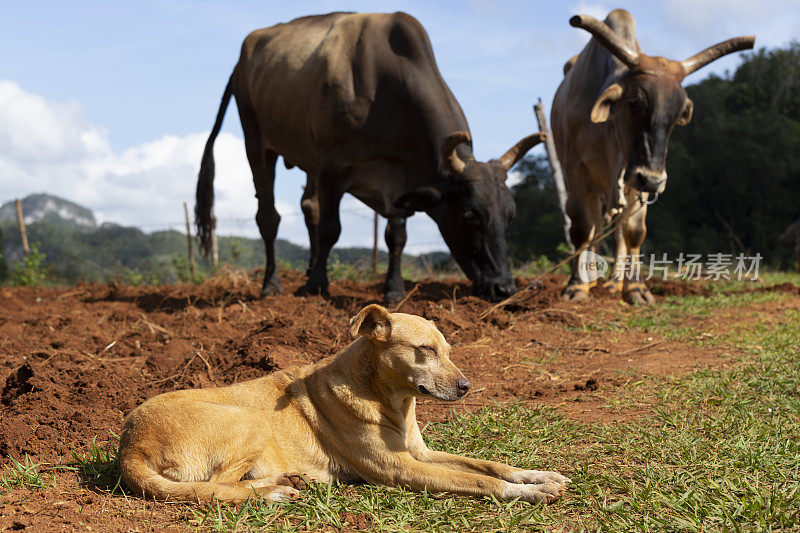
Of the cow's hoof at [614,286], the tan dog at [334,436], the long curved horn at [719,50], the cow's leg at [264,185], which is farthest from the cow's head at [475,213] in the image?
the tan dog at [334,436]

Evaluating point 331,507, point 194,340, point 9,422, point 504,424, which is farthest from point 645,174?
point 9,422

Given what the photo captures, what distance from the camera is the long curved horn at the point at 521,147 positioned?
25.4 ft

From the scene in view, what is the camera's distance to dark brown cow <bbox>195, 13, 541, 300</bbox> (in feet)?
23.6

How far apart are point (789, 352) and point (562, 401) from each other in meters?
2.50

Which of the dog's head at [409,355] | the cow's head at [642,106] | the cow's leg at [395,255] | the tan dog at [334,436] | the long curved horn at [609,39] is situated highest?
the long curved horn at [609,39]

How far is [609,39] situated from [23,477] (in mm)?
6670

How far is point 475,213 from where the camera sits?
23.4 ft

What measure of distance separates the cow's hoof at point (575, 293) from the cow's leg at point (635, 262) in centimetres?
52

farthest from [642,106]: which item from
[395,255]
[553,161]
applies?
[553,161]

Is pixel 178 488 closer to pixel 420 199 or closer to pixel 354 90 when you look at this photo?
pixel 420 199

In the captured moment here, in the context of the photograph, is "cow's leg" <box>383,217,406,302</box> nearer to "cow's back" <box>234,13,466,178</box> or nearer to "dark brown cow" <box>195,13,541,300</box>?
"dark brown cow" <box>195,13,541,300</box>

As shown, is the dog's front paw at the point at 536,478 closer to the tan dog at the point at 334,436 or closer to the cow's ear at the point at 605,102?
the tan dog at the point at 334,436

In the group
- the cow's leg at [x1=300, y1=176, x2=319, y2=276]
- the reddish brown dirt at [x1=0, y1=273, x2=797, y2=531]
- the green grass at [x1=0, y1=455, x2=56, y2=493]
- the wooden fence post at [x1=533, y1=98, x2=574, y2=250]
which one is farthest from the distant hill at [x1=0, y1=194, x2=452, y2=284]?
the green grass at [x1=0, y1=455, x2=56, y2=493]

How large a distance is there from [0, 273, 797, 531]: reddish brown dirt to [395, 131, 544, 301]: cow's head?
0.31 metres
